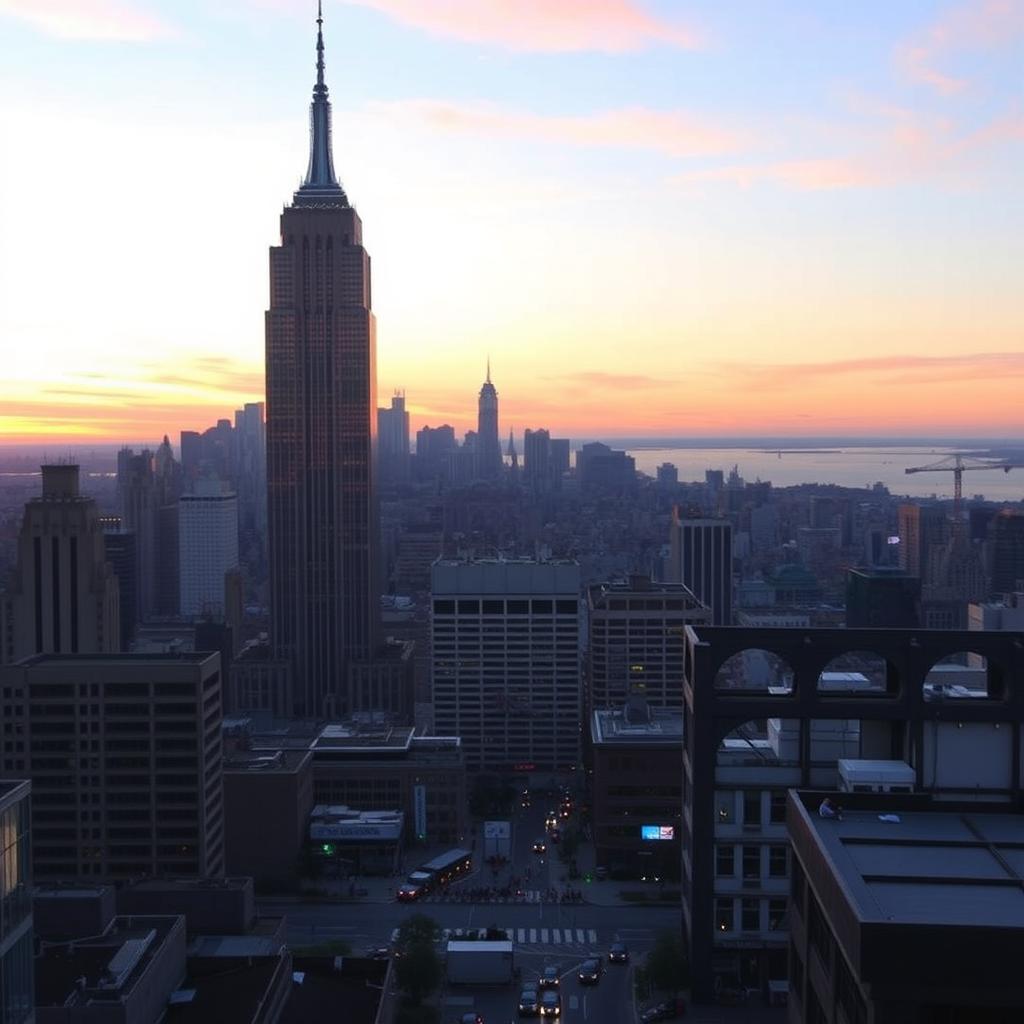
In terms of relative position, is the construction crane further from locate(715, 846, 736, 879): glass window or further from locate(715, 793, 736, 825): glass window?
locate(715, 793, 736, 825): glass window

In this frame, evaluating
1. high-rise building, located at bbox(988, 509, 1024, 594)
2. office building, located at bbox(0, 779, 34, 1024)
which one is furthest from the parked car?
high-rise building, located at bbox(988, 509, 1024, 594)

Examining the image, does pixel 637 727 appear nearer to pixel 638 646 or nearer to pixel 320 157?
pixel 638 646

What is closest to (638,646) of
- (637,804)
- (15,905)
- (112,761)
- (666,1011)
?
(637,804)

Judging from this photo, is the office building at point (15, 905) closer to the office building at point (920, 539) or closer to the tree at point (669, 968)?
the tree at point (669, 968)

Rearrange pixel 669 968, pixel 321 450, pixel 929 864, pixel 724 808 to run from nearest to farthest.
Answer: pixel 929 864
pixel 724 808
pixel 669 968
pixel 321 450

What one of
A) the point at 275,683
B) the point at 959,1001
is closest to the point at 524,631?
the point at 275,683

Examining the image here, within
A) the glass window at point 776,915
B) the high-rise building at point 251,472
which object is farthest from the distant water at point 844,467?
the glass window at point 776,915
